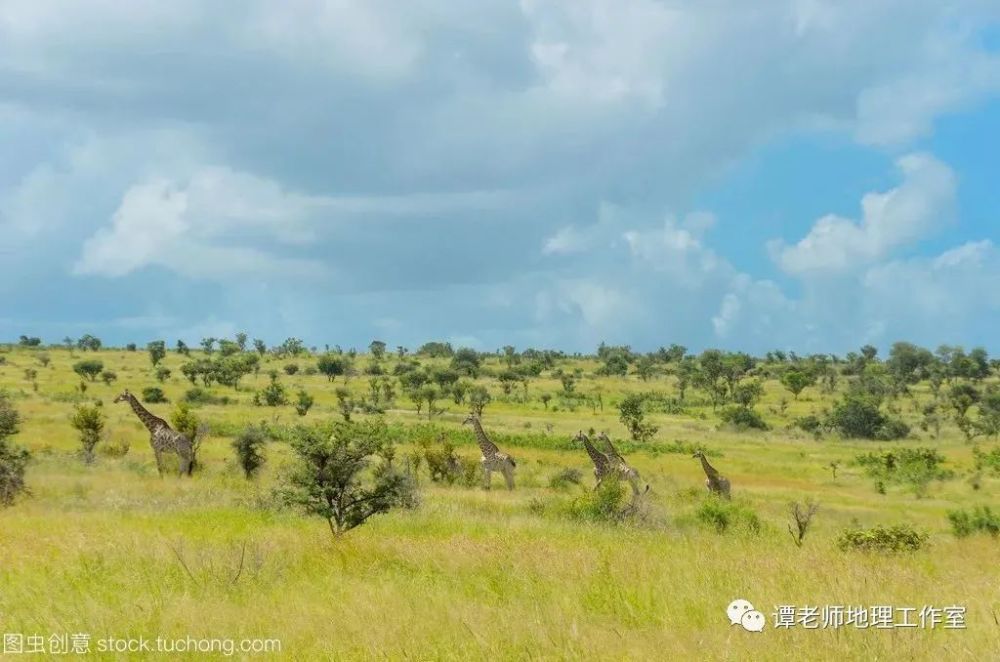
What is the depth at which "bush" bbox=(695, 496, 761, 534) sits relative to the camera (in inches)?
851

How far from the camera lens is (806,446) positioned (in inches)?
2549

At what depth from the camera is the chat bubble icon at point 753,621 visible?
7699mm

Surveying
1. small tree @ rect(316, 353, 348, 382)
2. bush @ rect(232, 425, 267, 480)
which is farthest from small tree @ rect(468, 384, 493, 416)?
bush @ rect(232, 425, 267, 480)

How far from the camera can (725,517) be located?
72.9 ft

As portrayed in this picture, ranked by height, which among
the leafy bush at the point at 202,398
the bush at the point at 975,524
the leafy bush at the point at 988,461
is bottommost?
the leafy bush at the point at 988,461

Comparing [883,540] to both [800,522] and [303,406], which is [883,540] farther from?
[303,406]

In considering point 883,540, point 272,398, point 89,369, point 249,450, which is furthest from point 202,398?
point 883,540

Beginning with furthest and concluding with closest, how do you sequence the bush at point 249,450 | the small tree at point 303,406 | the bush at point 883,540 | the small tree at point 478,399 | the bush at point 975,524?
1. the small tree at point 478,399
2. the small tree at point 303,406
3. the bush at point 249,450
4. the bush at point 975,524
5. the bush at point 883,540

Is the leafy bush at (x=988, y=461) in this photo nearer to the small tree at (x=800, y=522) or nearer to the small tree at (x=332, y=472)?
the small tree at (x=800, y=522)

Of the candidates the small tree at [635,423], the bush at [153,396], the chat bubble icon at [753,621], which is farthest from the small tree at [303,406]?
the chat bubble icon at [753,621]

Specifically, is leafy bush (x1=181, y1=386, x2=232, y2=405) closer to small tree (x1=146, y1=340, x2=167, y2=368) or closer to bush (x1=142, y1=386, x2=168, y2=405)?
bush (x1=142, y1=386, x2=168, y2=405)

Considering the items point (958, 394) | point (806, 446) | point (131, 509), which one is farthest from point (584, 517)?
point (958, 394)

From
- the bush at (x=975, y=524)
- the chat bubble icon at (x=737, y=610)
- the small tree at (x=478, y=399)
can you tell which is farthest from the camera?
the small tree at (x=478, y=399)

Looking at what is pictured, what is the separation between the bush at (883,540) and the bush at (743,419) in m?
59.4
